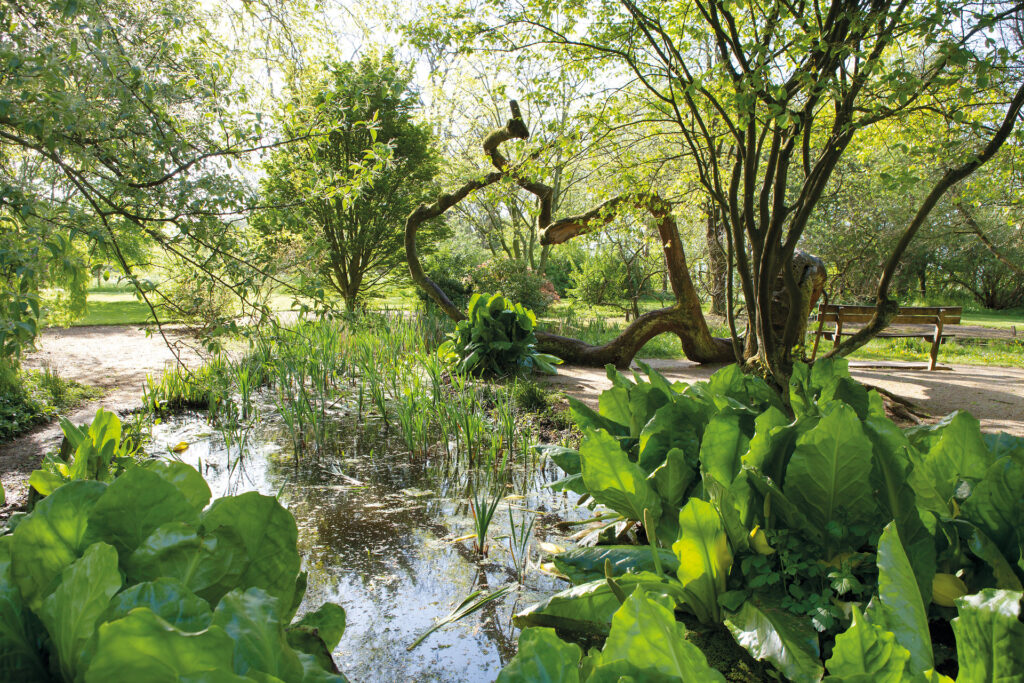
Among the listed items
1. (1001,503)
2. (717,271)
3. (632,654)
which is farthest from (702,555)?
(717,271)

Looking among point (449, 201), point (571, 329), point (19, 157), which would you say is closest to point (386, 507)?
point (19, 157)

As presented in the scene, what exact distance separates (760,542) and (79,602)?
1.65 meters

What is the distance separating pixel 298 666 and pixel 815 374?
2.02 m

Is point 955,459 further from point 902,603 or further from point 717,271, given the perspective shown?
point 717,271

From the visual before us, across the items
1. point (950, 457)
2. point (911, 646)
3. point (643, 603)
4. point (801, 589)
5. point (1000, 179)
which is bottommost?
point (801, 589)

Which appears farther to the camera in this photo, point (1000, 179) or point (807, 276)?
point (807, 276)

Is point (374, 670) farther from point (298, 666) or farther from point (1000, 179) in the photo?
point (1000, 179)

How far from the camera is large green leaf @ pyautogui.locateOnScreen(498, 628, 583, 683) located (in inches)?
23.0

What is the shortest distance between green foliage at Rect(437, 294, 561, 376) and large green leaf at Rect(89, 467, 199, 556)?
5.67 m

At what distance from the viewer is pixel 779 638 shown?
148cm

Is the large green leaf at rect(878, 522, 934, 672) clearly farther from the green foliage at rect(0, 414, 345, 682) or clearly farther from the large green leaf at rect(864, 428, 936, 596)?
the green foliage at rect(0, 414, 345, 682)

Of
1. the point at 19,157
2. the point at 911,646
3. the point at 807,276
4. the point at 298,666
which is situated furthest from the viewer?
the point at 807,276

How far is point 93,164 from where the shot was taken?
2.82m

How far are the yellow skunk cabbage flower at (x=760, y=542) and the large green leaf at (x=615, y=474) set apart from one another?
30cm
